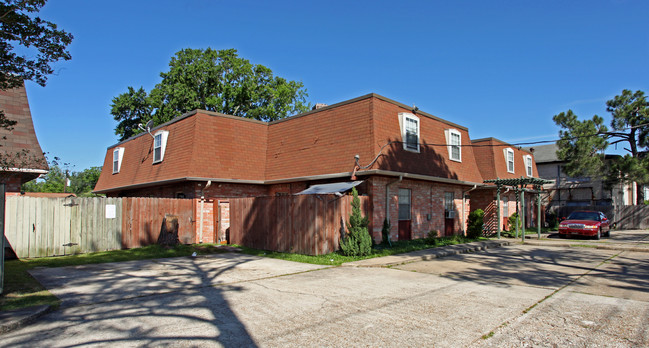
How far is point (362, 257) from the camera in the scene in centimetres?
1270

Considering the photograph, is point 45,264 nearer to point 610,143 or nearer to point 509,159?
point 509,159

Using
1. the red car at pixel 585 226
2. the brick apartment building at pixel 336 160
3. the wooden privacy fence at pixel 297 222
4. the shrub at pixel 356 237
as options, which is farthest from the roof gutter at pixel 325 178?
the red car at pixel 585 226

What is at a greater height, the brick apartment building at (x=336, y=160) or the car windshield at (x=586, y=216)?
the brick apartment building at (x=336, y=160)

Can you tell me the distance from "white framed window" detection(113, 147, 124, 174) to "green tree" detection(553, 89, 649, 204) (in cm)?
3127

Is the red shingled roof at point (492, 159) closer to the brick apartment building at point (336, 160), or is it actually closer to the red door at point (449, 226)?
the brick apartment building at point (336, 160)

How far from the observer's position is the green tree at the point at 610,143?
96.7 ft

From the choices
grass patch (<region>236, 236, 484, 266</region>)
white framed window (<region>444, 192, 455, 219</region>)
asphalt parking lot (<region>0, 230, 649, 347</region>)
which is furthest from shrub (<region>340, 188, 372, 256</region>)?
white framed window (<region>444, 192, 455, 219</region>)

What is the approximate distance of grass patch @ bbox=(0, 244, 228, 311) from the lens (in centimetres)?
704

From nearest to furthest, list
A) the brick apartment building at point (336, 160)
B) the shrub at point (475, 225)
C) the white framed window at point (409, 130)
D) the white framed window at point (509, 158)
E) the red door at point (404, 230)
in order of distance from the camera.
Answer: the brick apartment building at point (336, 160)
the red door at point (404, 230)
the white framed window at point (409, 130)
the shrub at point (475, 225)
the white framed window at point (509, 158)

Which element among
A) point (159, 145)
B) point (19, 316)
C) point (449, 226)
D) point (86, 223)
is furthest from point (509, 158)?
point (19, 316)

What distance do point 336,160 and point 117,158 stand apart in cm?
1563

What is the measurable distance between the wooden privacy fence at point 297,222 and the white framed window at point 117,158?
41.0ft

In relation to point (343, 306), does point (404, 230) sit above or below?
above

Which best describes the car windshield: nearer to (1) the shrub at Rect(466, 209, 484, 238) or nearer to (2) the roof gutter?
(1) the shrub at Rect(466, 209, 484, 238)
